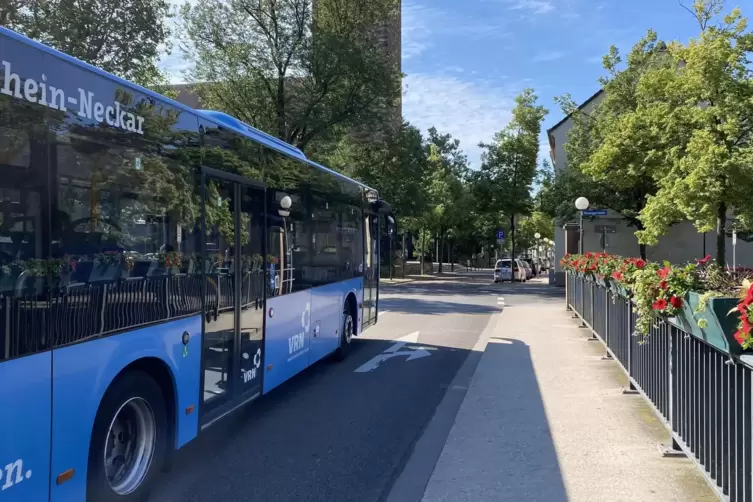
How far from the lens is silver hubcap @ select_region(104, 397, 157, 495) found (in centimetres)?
422

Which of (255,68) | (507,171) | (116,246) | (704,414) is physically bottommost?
(704,414)

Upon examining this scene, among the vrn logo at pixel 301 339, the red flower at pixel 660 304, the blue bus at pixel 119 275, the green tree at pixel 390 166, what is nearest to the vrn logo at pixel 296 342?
the vrn logo at pixel 301 339

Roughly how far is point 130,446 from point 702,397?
3997 mm

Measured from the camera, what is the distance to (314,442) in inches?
241

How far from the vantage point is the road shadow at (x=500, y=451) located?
15.5 feet

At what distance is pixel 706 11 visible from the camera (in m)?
23.2

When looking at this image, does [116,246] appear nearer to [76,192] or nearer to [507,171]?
[76,192]

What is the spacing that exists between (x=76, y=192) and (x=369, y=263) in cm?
872

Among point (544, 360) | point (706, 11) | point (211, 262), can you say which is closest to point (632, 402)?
point (544, 360)

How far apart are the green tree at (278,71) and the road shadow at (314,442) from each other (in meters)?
19.2

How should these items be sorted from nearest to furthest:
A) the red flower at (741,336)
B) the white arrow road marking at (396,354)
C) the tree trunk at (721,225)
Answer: the red flower at (741,336), the white arrow road marking at (396,354), the tree trunk at (721,225)

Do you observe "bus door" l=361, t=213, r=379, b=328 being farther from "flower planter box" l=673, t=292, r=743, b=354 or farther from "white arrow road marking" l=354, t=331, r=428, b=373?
"flower planter box" l=673, t=292, r=743, b=354

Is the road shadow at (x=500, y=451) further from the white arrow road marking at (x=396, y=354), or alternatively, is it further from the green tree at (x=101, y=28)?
the green tree at (x=101, y=28)

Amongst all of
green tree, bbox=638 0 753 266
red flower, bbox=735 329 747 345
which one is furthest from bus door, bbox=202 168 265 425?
green tree, bbox=638 0 753 266
